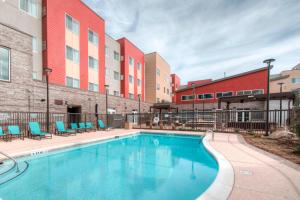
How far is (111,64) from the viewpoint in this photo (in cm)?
2155

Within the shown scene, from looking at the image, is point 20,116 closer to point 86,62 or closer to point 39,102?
point 39,102

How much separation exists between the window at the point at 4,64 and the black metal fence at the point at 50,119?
2.22 m

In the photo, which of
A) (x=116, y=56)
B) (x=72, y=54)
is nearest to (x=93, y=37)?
(x=72, y=54)

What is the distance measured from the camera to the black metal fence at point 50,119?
352 inches

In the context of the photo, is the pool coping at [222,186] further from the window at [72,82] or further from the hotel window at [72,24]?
the hotel window at [72,24]

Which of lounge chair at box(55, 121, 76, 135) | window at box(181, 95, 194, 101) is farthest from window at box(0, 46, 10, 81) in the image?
window at box(181, 95, 194, 101)

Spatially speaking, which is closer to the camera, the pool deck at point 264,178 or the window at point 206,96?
the pool deck at point 264,178

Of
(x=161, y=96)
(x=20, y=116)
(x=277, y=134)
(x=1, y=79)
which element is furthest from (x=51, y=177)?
(x=161, y=96)

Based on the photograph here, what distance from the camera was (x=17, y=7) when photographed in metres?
11.4

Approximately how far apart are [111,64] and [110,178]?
1910cm

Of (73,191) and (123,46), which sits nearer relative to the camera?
(73,191)

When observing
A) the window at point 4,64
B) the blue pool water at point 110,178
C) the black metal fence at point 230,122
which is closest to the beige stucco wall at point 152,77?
the black metal fence at point 230,122

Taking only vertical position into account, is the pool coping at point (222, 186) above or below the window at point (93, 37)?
below

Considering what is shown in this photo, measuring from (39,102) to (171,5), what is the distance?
36.8 feet
